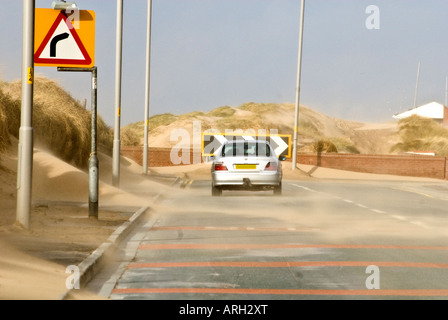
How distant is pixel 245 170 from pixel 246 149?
1.43m

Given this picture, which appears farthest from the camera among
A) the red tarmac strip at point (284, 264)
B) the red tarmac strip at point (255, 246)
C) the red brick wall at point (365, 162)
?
the red brick wall at point (365, 162)

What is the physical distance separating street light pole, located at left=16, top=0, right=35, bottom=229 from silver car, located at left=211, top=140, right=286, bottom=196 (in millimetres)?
12058

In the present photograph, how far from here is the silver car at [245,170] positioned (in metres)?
25.8

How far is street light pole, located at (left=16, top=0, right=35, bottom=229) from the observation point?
14141 mm

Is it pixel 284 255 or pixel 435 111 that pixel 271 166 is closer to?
pixel 284 255

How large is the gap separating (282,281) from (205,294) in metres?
1.33

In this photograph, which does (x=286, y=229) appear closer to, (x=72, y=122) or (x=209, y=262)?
(x=209, y=262)

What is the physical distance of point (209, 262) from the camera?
11711 millimetres

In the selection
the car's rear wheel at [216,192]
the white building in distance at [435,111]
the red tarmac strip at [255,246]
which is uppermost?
the white building in distance at [435,111]

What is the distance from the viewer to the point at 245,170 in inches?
1014

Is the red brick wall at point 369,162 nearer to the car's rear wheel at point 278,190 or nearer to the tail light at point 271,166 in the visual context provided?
the car's rear wheel at point 278,190

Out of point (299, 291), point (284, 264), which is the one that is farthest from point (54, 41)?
point (299, 291)

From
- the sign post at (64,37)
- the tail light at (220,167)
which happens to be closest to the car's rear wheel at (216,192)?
the tail light at (220,167)
